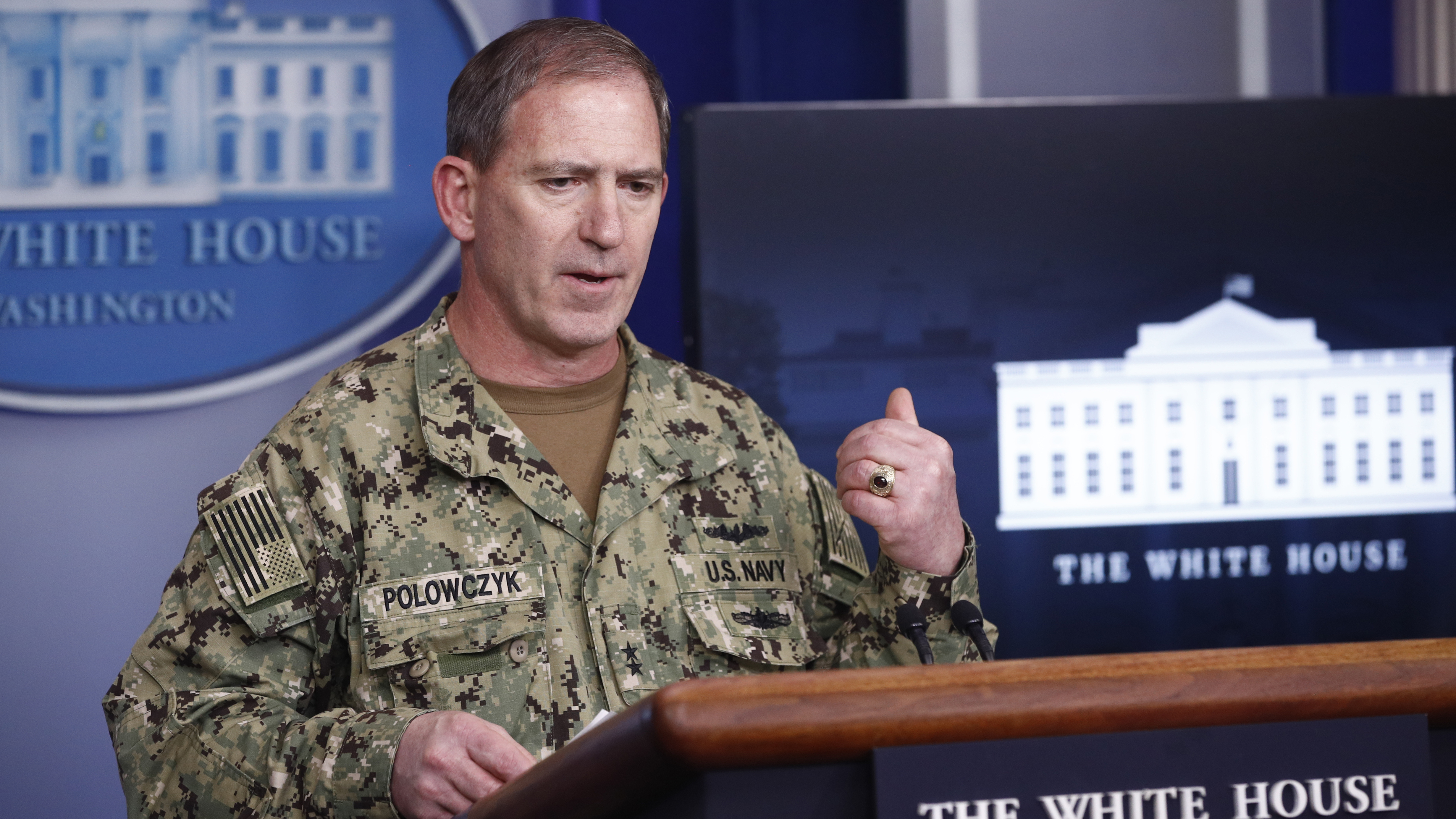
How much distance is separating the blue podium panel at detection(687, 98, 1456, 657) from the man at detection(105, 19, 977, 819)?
0.63 metres

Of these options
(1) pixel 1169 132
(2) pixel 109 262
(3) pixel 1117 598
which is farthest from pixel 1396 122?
(2) pixel 109 262

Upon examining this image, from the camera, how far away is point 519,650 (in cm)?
142

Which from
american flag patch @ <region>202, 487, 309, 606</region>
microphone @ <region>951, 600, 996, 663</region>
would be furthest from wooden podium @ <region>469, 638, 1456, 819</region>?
american flag patch @ <region>202, 487, 309, 606</region>

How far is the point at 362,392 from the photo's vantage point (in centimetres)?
152

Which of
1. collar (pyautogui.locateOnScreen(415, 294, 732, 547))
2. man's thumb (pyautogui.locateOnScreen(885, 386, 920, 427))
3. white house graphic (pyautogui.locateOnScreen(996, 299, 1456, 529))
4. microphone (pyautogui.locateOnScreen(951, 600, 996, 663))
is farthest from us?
white house graphic (pyautogui.locateOnScreen(996, 299, 1456, 529))

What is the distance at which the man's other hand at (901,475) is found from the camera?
1290mm

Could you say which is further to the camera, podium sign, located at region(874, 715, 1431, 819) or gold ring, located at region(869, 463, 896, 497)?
gold ring, located at region(869, 463, 896, 497)

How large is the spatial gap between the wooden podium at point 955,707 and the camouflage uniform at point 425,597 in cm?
66

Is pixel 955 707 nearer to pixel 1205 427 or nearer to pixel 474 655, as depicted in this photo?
pixel 474 655

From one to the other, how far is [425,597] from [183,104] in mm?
1247

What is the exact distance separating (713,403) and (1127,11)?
59.6 inches

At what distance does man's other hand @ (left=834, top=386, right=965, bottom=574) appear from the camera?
1.29 m

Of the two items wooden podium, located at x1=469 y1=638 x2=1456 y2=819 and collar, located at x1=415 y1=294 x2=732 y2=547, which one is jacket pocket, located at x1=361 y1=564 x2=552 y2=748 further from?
wooden podium, located at x1=469 y1=638 x2=1456 y2=819

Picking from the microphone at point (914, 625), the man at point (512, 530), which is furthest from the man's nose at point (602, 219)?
the microphone at point (914, 625)
